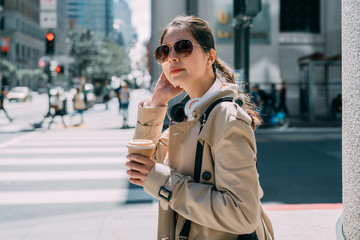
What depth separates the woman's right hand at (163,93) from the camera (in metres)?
1.90

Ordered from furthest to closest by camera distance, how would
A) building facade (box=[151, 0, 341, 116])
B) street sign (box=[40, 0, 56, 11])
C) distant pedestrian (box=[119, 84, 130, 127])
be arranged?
1. building facade (box=[151, 0, 341, 116])
2. street sign (box=[40, 0, 56, 11])
3. distant pedestrian (box=[119, 84, 130, 127])

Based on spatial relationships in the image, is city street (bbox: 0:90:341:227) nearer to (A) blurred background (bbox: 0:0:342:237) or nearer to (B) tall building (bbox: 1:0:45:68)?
(A) blurred background (bbox: 0:0:342:237)

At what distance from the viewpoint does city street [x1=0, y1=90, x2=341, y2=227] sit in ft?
19.8

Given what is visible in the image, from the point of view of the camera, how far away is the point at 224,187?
149cm

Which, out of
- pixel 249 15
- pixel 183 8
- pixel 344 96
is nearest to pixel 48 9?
pixel 183 8

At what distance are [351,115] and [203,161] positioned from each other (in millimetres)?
1656

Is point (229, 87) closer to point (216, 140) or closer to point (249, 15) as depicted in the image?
point (216, 140)

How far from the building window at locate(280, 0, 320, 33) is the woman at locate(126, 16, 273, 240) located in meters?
21.7

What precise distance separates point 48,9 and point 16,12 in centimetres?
7274

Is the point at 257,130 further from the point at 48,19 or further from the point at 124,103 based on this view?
Answer: the point at 48,19

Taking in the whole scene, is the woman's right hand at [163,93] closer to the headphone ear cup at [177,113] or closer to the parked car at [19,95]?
the headphone ear cup at [177,113]

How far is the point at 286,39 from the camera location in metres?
21.9

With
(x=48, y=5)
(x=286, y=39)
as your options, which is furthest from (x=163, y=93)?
(x=286, y=39)

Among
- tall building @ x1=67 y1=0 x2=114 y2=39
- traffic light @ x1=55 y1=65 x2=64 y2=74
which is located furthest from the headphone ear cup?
tall building @ x1=67 y1=0 x2=114 y2=39
